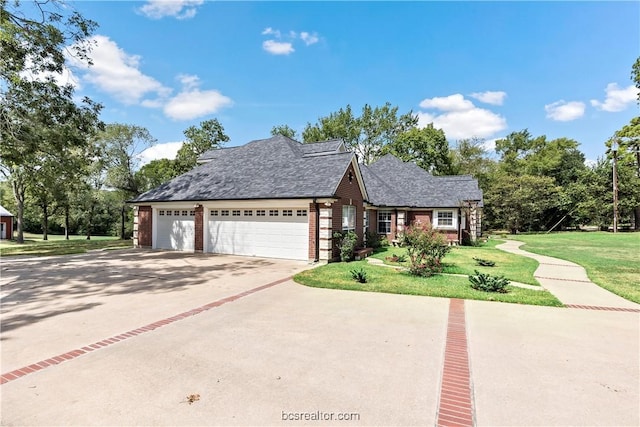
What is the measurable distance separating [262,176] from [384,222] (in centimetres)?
1000

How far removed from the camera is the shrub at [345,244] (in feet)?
45.8

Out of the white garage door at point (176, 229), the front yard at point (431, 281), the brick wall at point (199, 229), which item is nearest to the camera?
the front yard at point (431, 281)

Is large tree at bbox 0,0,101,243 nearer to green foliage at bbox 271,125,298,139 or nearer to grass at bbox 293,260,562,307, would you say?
grass at bbox 293,260,562,307

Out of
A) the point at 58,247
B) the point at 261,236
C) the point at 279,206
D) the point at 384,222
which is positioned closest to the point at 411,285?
the point at 279,206

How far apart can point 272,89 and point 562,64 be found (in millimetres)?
16505

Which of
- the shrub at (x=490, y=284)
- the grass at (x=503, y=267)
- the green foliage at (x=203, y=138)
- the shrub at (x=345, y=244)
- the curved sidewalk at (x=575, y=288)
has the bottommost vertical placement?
the curved sidewalk at (x=575, y=288)

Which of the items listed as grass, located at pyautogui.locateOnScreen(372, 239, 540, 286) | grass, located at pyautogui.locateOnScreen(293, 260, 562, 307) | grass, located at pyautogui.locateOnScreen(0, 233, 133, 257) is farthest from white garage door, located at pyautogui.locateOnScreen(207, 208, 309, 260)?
grass, located at pyautogui.locateOnScreen(0, 233, 133, 257)

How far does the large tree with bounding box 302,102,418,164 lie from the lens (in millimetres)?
43969

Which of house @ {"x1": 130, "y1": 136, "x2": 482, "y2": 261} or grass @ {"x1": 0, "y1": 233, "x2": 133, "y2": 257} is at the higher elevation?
house @ {"x1": 130, "y1": 136, "x2": 482, "y2": 261}

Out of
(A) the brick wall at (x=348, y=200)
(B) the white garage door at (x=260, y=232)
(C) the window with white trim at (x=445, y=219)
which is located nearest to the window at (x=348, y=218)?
(A) the brick wall at (x=348, y=200)

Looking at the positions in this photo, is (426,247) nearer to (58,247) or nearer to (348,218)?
(348,218)

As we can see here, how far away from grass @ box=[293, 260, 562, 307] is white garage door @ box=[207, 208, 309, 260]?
287cm

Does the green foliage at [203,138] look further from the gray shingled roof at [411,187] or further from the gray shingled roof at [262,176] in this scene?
the gray shingled roof at [411,187]

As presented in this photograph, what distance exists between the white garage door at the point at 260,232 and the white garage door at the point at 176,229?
5.11 feet
